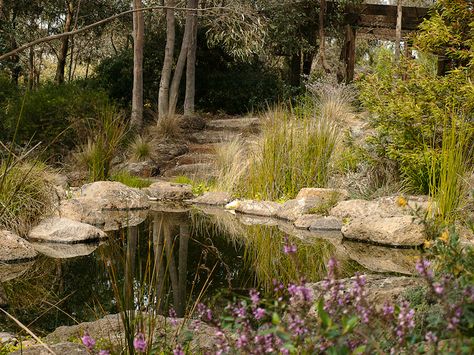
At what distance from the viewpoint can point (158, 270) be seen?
3.52m

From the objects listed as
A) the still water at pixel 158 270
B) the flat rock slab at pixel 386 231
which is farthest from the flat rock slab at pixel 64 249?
the flat rock slab at pixel 386 231

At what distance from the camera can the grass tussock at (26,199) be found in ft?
22.5

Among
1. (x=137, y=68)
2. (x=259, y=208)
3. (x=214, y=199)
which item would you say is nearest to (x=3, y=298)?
(x=259, y=208)

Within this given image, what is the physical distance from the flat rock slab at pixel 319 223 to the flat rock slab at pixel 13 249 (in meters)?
3.19

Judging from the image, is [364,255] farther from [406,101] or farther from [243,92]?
[243,92]

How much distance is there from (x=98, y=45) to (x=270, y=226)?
17.5 meters

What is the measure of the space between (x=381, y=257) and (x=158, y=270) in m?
3.62

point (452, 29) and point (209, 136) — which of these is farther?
point (209, 136)

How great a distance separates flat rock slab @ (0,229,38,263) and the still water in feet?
0.37

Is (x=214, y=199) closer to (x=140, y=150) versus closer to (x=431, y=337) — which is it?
(x=140, y=150)

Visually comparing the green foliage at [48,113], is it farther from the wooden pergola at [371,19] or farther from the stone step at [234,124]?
the wooden pergola at [371,19]

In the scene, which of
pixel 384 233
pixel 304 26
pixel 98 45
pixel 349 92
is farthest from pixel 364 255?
pixel 98 45

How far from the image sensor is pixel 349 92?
48.8 feet

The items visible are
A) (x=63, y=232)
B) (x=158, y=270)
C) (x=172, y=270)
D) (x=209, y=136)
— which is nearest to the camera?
(x=158, y=270)
